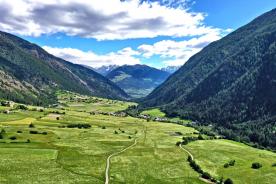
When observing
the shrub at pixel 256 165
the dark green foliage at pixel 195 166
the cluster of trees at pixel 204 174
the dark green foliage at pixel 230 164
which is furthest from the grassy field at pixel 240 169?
the cluster of trees at pixel 204 174

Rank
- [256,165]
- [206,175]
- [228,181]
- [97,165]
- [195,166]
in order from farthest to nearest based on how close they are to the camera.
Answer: [256,165], [195,166], [97,165], [206,175], [228,181]

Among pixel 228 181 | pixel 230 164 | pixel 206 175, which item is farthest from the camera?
pixel 230 164

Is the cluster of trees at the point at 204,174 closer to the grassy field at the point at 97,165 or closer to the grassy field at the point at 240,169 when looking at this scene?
the grassy field at the point at 97,165

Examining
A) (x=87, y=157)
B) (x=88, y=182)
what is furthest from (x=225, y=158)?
(x=88, y=182)

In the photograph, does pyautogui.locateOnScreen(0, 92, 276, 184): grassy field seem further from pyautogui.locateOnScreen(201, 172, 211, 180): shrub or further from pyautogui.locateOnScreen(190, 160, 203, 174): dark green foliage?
pyautogui.locateOnScreen(190, 160, 203, 174): dark green foliage

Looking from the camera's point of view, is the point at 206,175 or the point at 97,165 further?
the point at 97,165

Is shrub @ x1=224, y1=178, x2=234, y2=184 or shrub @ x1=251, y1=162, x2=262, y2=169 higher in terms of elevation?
shrub @ x1=251, y1=162, x2=262, y2=169

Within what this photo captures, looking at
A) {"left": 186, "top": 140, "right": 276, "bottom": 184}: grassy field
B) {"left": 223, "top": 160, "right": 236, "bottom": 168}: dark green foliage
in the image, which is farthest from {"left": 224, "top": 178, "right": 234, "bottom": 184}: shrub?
{"left": 223, "top": 160, "right": 236, "bottom": 168}: dark green foliage

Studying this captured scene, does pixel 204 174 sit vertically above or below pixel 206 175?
above

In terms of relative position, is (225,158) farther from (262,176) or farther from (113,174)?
(113,174)

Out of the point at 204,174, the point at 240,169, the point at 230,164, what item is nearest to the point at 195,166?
the point at 204,174

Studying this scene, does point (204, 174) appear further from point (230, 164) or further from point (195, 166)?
point (230, 164)
